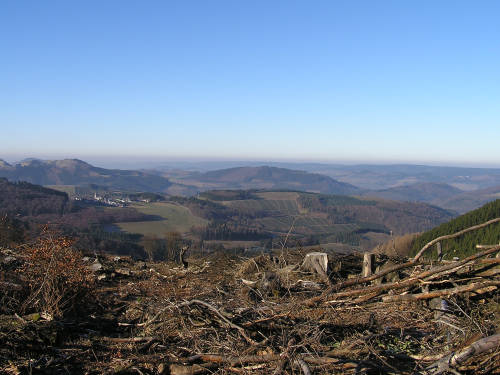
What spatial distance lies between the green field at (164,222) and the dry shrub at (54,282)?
80.0 metres

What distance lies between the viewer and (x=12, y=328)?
4.61m

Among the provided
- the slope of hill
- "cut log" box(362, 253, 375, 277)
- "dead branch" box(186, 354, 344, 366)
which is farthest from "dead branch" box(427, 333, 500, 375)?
the slope of hill

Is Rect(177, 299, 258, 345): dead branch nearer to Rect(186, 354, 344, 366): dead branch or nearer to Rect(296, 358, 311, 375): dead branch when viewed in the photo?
Rect(186, 354, 344, 366): dead branch

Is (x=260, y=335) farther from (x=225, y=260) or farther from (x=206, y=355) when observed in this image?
(x=225, y=260)

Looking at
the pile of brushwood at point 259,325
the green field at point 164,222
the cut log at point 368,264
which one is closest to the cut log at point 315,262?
the pile of brushwood at point 259,325

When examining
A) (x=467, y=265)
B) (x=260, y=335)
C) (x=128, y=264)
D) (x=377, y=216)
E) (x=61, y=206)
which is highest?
(x=467, y=265)

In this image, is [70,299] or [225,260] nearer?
[70,299]

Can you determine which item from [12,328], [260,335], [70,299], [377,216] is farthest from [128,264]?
[377,216]

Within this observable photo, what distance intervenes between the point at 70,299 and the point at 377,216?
16756 cm

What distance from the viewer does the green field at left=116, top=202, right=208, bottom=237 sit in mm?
98500

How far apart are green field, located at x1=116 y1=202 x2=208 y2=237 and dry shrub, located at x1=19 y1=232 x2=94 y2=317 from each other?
79974mm

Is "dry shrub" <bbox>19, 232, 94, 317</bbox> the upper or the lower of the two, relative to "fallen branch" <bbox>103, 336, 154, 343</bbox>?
upper

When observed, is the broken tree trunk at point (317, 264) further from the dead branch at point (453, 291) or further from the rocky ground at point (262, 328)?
the dead branch at point (453, 291)

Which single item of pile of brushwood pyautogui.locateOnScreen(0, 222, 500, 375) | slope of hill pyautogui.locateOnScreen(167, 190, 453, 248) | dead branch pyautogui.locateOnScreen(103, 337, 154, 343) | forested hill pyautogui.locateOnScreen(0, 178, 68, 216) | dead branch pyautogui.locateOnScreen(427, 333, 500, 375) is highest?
dead branch pyautogui.locateOnScreen(427, 333, 500, 375)
